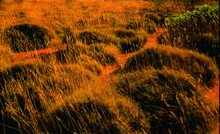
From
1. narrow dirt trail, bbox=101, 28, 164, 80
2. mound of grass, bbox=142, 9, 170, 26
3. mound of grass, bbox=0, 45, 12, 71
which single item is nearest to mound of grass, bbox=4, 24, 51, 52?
mound of grass, bbox=0, 45, 12, 71

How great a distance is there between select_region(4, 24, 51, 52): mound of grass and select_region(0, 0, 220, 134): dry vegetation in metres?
0.02

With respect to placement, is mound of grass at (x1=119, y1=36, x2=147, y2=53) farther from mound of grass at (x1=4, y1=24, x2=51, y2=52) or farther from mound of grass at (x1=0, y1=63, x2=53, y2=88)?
mound of grass at (x1=0, y1=63, x2=53, y2=88)

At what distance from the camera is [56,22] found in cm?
1055

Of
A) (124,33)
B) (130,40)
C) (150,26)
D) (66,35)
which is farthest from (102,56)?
(150,26)

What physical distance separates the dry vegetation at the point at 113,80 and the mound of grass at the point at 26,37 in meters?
0.02

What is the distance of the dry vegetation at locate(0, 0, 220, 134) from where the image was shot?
162 inches

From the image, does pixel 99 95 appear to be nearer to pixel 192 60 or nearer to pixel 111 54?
pixel 192 60

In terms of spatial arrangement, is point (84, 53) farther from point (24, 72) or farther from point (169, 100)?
point (169, 100)

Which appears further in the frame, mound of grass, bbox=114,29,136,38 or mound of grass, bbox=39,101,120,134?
mound of grass, bbox=114,29,136,38

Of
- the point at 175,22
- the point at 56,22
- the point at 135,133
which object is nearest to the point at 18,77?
the point at 135,133

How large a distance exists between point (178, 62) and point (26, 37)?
423cm

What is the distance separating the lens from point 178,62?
18.8ft

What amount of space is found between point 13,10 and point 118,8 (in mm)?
3509

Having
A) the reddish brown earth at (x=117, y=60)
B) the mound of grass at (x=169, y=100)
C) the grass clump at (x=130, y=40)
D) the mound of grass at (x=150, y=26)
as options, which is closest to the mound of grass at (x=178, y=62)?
the reddish brown earth at (x=117, y=60)
